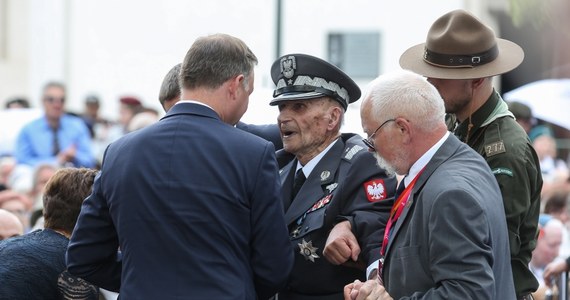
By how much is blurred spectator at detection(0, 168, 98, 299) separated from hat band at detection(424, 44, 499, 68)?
5.31ft

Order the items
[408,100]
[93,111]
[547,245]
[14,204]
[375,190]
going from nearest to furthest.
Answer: [408,100] → [375,190] → [14,204] → [547,245] → [93,111]

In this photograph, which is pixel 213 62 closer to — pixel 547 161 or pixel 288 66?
pixel 288 66

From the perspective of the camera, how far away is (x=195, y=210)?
164 inches

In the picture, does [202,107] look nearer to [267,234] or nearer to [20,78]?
[267,234]

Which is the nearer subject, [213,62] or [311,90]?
[213,62]

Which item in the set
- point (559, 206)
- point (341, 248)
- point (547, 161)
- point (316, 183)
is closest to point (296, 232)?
point (316, 183)

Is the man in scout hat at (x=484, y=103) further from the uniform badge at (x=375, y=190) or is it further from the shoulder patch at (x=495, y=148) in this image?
the uniform badge at (x=375, y=190)

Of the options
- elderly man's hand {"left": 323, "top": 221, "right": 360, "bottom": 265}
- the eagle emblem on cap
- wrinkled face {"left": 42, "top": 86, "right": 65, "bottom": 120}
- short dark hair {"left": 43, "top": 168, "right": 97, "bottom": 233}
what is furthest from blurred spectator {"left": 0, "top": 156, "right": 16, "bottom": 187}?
elderly man's hand {"left": 323, "top": 221, "right": 360, "bottom": 265}

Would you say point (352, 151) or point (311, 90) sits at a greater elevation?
point (311, 90)

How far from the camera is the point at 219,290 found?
4.17 metres

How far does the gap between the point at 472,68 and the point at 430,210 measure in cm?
104

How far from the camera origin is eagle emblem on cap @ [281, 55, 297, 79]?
16.7 feet

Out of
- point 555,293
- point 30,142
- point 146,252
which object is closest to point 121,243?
point 146,252

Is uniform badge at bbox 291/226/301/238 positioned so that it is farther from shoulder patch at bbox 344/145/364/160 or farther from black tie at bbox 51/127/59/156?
black tie at bbox 51/127/59/156
